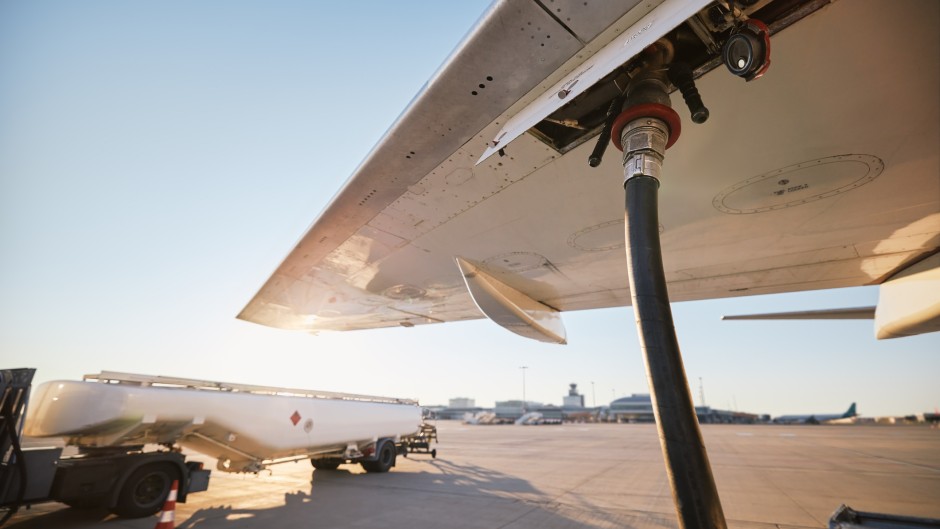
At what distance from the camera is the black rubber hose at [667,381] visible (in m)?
1.59

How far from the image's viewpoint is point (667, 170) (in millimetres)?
3623

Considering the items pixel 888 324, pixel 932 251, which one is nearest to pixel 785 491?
pixel 888 324

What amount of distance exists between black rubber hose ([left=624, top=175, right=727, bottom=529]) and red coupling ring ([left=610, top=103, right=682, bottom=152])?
56 centimetres

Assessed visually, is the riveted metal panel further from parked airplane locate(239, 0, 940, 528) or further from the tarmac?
the tarmac

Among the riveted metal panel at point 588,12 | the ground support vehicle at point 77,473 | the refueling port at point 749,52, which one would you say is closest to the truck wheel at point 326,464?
the ground support vehicle at point 77,473

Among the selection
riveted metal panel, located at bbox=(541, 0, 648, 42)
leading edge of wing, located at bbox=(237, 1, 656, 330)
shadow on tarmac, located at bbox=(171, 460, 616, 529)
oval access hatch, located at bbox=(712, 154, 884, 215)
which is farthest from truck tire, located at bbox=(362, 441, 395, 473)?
riveted metal panel, located at bbox=(541, 0, 648, 42)

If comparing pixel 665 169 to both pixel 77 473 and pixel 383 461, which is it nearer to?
pixel 77 473

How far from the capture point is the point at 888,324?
18.7ft

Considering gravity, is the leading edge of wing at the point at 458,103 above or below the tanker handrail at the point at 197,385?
above

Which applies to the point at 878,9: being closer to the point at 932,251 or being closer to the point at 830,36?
the point at 830,36

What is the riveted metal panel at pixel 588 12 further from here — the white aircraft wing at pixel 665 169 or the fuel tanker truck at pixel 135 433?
the fuel tanker truck at pixel 135 433

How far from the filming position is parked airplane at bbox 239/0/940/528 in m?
2.05

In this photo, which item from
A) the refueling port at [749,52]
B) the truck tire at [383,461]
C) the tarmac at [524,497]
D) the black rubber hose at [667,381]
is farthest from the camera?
the truck tire at [383,461]

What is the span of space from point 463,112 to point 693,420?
96.2 inches
